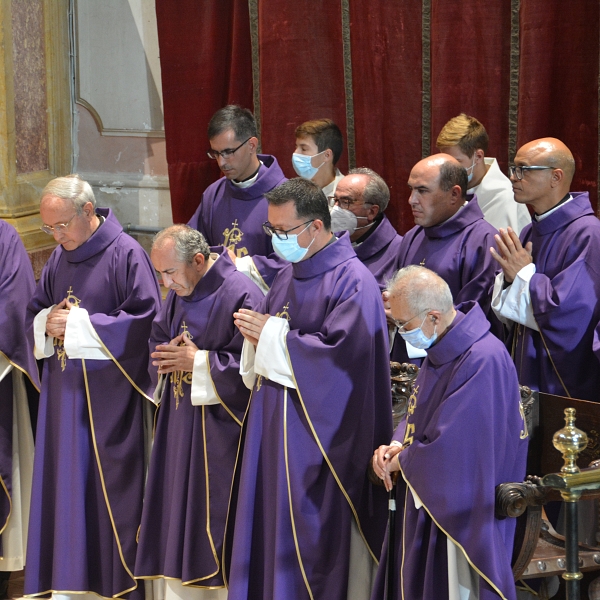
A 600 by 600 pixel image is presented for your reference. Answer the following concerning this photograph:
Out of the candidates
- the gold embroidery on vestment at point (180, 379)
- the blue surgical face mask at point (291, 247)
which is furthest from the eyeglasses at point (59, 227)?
the blue surgical face mask at point (291, 247)

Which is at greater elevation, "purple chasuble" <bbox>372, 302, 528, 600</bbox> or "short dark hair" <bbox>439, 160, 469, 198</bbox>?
"short dark hair" <bbox>439, 160, 469, 198</bbox>

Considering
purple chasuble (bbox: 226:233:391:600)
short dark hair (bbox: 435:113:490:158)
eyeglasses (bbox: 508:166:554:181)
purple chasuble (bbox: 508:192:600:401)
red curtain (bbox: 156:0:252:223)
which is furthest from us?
red curtain (bbox: 156:0:252:223)

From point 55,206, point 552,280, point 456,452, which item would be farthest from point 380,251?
point 456,452

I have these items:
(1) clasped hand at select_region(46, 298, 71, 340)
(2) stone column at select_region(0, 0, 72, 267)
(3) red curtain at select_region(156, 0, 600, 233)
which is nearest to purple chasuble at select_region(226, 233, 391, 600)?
(1) clasped hand at select_region(46, 298, 71, 340)

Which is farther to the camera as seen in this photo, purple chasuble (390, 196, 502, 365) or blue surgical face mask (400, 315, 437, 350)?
purple chasuble (390, 196, 502, 365)

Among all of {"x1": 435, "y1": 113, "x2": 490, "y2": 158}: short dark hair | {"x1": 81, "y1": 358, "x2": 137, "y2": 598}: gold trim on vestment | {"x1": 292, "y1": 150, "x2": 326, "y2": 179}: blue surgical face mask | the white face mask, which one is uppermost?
{"x1": 435, "y1": 113, "x2": 490, "y2": 158}: short dark hair

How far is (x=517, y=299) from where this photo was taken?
4398 millimetres

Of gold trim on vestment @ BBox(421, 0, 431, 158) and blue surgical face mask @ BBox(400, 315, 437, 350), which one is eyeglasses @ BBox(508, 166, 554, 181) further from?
gold trim on vestment @ BBox(421, 0, 431, 158)

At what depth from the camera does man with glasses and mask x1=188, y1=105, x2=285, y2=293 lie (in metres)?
5.26

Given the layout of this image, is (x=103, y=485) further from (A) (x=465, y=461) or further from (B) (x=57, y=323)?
(A) (x=465, y=461)

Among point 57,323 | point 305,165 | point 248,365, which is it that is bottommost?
point 248,365

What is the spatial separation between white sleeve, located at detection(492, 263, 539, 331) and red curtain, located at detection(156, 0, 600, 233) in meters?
1.44

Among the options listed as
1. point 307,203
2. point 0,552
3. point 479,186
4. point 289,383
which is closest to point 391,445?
point 289,383

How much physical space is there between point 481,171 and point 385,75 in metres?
1.33
